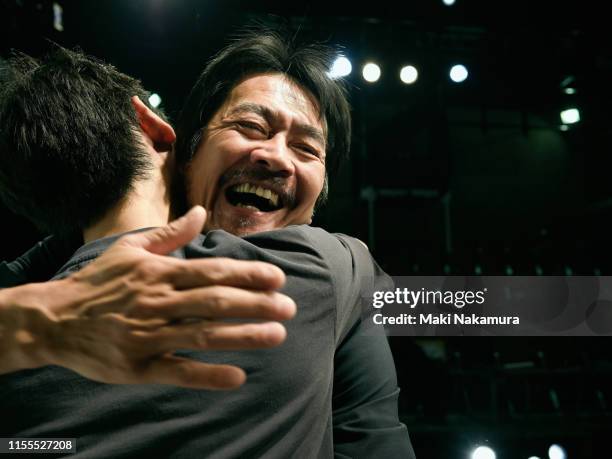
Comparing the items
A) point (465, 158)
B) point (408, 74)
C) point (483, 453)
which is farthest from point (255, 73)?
point (465, 158)

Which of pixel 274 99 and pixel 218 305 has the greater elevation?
pixel 274 99

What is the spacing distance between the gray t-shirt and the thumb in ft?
0.57

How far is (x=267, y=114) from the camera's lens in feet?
4.79

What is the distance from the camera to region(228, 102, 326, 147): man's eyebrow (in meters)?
1.46

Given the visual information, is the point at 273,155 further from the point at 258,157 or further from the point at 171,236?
the point at 171,236

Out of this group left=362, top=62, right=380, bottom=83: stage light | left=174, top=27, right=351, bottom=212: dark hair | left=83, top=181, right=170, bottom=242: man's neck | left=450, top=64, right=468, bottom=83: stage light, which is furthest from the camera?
left=450, top=64, right=468, bottom=83: stage light

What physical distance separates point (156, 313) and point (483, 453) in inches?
150

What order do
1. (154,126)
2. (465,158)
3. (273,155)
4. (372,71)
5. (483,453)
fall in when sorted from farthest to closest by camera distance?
(465,158) → (372,71) → (483,453) → (273,155) → (154,126)

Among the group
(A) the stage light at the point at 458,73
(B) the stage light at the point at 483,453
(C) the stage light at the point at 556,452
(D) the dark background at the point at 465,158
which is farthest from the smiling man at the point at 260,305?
(A) the stage light at the point at 458,73

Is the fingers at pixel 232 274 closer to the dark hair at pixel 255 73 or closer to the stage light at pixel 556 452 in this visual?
the dark hair at pixel 255 73

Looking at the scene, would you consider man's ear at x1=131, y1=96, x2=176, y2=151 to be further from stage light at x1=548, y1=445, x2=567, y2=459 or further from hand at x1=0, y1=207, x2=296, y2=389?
stage light at x1=548, y1=445, x2=567, y2=459

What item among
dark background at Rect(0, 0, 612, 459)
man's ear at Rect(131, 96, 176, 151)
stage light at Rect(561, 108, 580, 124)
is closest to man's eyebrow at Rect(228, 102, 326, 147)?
man's ear at Rect(131, 96, 176, 151)

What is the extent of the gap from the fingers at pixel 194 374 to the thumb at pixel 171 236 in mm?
146

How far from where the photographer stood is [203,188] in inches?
59.5
